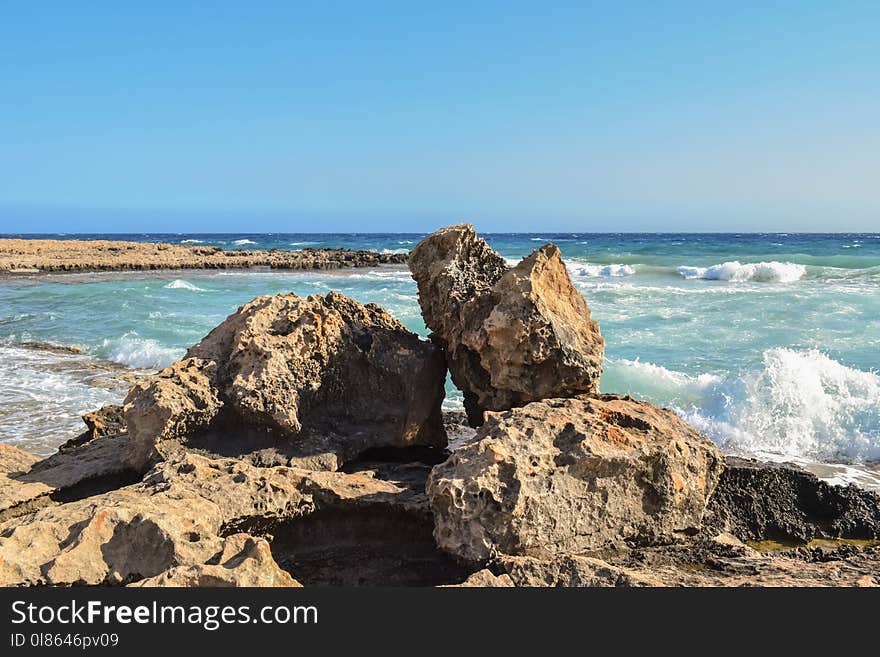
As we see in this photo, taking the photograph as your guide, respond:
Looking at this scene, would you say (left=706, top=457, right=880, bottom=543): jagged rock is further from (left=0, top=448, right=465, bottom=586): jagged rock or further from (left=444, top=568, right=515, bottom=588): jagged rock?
(left=0, top=448, right=465, bottom=586): jagged rock

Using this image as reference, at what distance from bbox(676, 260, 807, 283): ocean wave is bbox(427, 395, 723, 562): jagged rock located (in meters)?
26.0

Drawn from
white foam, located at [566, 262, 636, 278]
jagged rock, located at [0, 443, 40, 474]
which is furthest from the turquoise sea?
white foam, located at [566, 262, 636, 278]

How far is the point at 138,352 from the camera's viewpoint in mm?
10891

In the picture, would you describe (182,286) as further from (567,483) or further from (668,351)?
(567,483)

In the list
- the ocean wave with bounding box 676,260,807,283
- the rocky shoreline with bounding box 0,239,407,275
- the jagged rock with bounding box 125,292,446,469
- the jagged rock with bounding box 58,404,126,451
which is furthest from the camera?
the rocky shoreline with bounding box 0,239,407,275

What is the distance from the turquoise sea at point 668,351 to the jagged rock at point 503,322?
3.10 metres

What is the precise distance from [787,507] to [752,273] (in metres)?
26.7

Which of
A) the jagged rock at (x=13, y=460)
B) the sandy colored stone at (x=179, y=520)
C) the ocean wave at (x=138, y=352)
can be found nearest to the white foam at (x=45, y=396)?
the ocean wave at (x=138, y=352)

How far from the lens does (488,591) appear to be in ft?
8.80

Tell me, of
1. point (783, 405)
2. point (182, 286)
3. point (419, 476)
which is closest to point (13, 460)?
point (419, 476)

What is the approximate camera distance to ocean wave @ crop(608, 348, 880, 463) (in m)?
6.93

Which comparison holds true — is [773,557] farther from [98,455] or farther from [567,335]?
[98,455]

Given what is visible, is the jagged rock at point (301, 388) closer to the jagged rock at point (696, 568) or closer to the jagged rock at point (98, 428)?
the jagged rock at point (98, 428)

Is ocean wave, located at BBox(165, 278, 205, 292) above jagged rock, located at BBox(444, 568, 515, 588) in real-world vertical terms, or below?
above
